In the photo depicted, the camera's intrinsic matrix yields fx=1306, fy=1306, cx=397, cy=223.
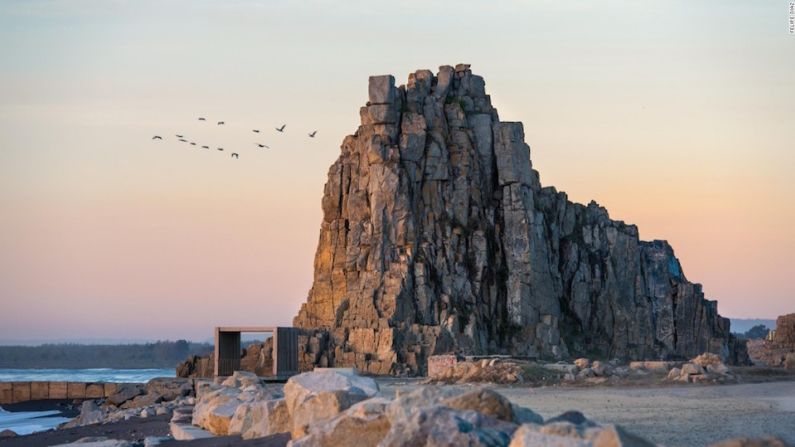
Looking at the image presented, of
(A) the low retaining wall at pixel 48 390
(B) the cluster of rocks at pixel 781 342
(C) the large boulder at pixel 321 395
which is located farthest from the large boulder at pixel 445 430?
(A) the low retaining wall at pixel 48 390

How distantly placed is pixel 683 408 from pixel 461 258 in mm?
43934

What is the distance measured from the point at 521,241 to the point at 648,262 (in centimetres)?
1211

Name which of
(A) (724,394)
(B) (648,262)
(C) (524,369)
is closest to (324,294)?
(B) (648,262)

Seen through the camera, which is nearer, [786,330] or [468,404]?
[468,404]

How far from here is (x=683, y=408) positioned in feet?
87.5

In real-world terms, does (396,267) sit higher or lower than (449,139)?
lower

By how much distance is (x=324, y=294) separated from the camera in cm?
7056

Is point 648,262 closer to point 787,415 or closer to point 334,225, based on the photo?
point 334,225

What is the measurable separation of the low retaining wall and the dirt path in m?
45.3

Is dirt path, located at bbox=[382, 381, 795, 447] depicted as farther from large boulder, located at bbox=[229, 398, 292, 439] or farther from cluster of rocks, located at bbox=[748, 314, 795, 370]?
cluster of rocks, located at bbox=[748, 314, 795, 370]

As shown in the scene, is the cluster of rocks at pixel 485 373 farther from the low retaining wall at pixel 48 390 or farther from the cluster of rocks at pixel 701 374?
the low retaining wall at pixel 48 390

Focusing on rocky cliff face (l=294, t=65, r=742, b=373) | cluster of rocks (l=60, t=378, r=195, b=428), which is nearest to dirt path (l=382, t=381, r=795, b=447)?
cluster of rocks (l=60, t=378, r=195, b=428)

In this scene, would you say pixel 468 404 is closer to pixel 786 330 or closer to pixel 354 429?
pixel 354 429

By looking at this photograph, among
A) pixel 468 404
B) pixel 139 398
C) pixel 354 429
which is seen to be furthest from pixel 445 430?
pixel 139 398
